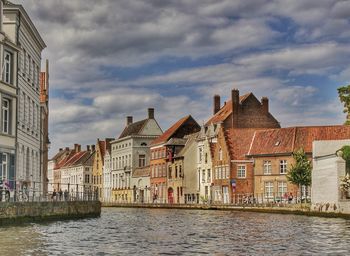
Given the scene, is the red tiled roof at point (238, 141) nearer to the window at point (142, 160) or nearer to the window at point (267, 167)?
the window at point (267, 167)

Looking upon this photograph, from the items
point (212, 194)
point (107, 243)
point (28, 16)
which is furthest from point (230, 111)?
point (107, 243)

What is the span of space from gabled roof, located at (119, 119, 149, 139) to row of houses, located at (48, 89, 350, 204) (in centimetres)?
23

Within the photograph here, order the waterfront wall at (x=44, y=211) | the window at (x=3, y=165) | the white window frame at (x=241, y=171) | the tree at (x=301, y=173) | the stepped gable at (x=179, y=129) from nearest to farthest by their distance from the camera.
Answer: the waterfront wall at (x=44, y=211) → the window at (x=3, y=165) → the tree at (x=301, y=173) → the white window frame at (x=241, y=171) → the stepped gable at (x=179, y=129)

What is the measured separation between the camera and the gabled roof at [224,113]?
90975 mm

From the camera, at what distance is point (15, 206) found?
33.1 metres

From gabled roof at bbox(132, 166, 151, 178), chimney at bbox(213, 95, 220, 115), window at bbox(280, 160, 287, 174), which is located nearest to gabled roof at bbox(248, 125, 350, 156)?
window at bbox(280, 160, 287, 174)

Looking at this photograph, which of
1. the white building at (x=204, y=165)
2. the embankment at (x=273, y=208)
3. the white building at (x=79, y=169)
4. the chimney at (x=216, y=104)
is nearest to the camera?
the embankment at (x=273, y=208)

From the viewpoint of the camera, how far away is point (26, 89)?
45.1 meters

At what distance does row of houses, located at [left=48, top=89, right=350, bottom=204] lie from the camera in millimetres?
79625

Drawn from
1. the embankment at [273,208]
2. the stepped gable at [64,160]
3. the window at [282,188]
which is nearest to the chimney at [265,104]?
the window at [282,188]

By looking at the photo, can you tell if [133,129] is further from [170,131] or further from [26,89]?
[26,89]

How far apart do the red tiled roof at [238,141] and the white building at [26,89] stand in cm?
3518

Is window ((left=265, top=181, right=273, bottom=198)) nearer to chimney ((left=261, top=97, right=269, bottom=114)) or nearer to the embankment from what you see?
the embankment

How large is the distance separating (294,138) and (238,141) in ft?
26.5
